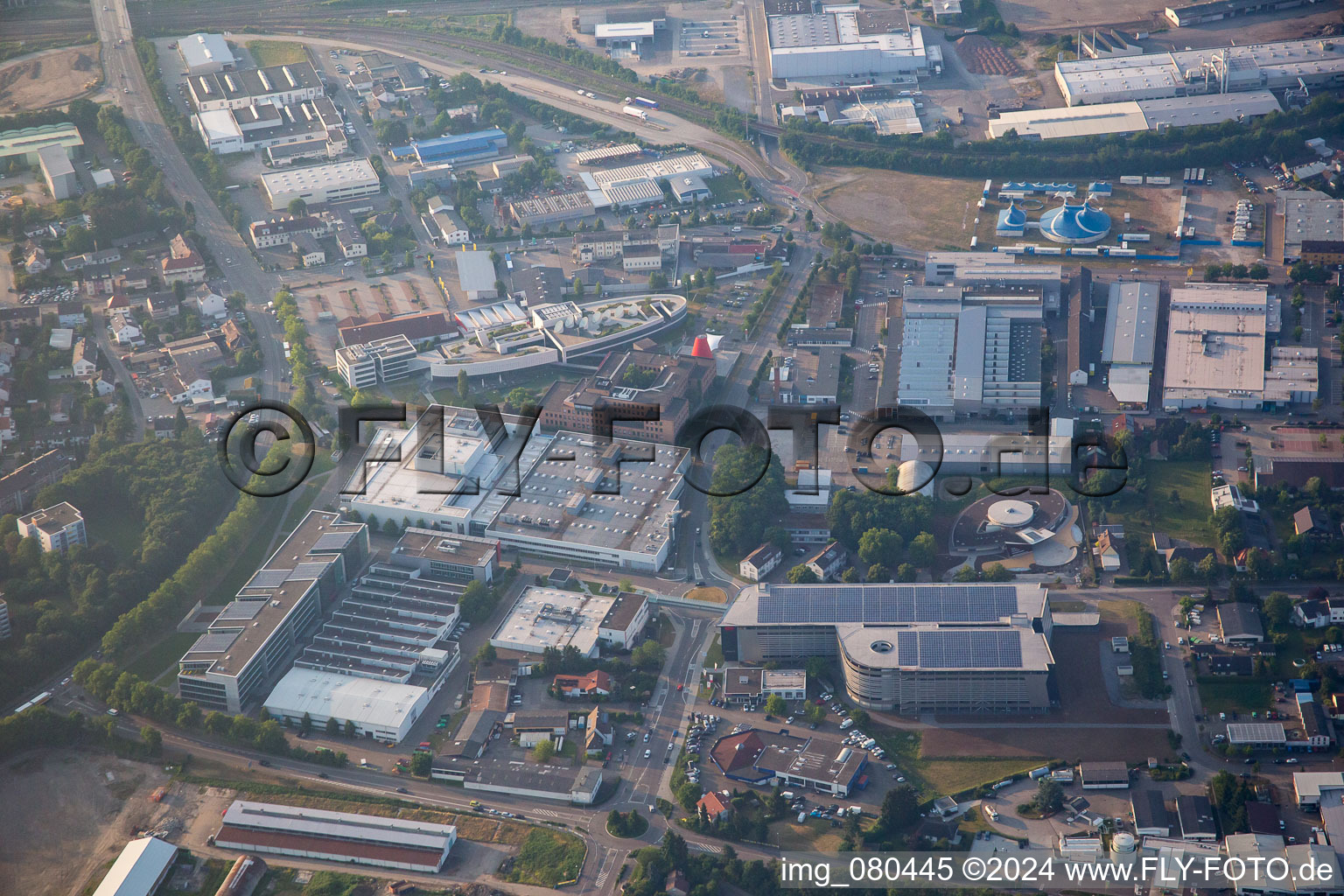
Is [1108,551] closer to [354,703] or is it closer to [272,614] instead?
[354,703]

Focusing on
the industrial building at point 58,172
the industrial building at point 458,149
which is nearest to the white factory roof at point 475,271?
the industrial building at point 458,149

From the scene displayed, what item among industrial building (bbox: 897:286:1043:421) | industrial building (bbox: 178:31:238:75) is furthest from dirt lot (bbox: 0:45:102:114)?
industrial building (bbox: 897:286:1043:421)

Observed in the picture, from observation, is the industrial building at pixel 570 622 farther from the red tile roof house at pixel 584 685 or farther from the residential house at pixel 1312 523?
the residential house at pixel 1312 523

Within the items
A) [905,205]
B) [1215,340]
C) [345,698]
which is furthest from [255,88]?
[1215,340]

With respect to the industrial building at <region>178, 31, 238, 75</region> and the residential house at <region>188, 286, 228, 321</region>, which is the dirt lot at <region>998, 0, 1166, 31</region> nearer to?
the industrial building at <region>178, 31, 238, 75</region>

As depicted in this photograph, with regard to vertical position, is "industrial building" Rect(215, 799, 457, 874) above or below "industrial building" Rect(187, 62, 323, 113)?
below

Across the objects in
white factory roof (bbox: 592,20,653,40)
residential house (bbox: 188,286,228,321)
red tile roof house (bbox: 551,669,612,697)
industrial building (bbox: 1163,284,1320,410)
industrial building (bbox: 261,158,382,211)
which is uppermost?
white factory roof (bbox: 592,20,653,40)
